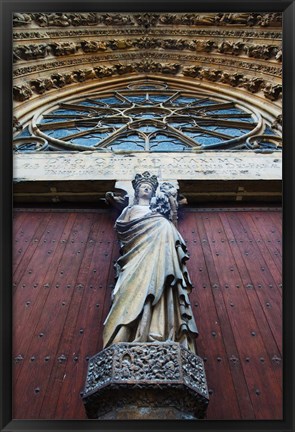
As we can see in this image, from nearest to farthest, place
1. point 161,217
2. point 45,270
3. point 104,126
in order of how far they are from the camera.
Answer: point 161,217 → point 45,270 → point 104,126

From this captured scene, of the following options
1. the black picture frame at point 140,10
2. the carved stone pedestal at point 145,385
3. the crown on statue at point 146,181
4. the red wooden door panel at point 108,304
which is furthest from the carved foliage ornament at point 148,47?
the carved stone pedestal at point 145,385

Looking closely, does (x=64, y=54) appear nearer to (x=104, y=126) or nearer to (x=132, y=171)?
(x=104, y=126)

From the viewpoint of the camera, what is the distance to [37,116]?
370 inches

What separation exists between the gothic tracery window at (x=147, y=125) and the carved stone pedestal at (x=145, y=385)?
14.0 feet

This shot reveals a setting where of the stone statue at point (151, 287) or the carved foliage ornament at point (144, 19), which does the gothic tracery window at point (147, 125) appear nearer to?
the carved foliage ornament at point (144, 19)

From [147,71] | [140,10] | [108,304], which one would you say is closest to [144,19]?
[147,71]

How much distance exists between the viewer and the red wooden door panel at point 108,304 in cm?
388

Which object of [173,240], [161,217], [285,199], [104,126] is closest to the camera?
[285,199]

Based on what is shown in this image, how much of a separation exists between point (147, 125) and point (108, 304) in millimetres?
5027

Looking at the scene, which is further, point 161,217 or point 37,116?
point 37,116

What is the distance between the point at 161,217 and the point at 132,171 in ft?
6.58

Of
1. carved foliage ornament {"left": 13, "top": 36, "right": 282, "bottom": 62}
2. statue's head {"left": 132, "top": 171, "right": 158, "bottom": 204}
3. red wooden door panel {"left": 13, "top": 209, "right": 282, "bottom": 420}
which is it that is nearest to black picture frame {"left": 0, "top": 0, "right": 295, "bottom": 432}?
red wooden door panel {"left": 13, "top": 209, "right": 282, "bottom": 420}

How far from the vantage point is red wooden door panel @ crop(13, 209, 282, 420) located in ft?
12.7

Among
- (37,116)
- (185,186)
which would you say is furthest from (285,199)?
(37,116)
